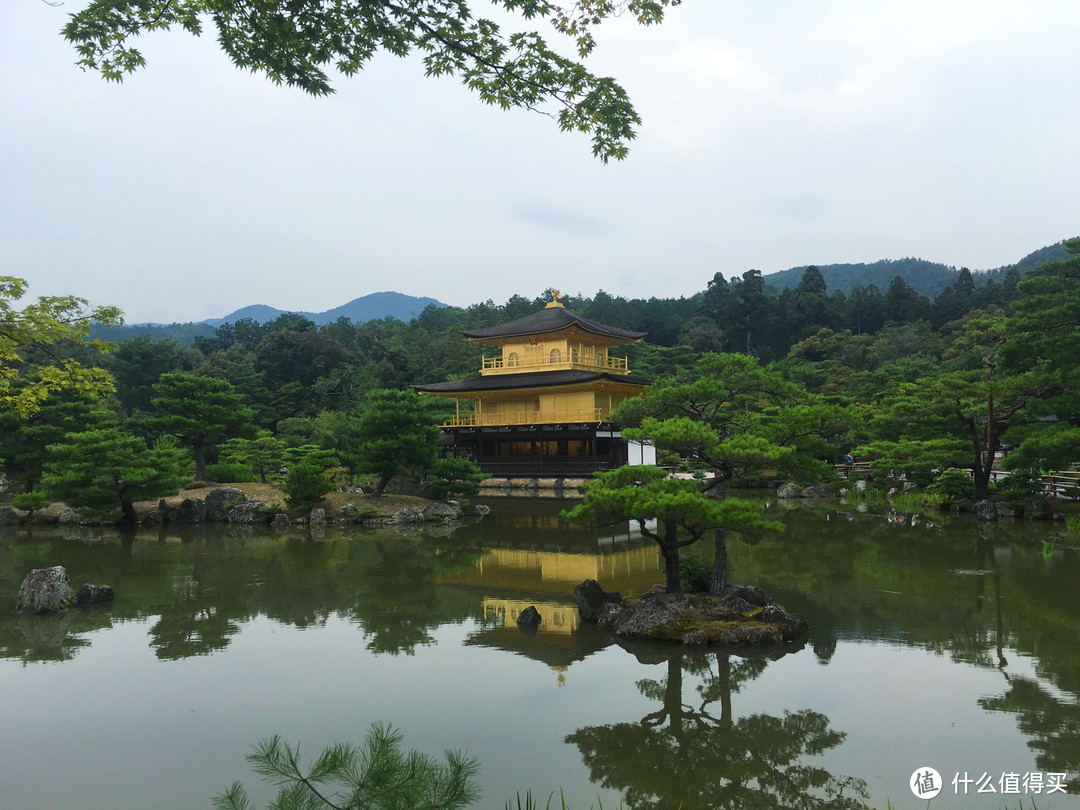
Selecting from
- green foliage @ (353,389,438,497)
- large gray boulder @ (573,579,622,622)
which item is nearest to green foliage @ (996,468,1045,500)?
large gray boulder @ (573,579,622,622)

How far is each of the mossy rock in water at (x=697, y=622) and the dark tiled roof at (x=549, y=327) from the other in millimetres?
22085

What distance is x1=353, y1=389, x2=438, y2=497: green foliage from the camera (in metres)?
19.8

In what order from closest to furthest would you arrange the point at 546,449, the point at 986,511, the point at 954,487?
the point at 986,511 → the point at 954,487 → the point at 546,449

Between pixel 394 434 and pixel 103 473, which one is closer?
pixel 103 473

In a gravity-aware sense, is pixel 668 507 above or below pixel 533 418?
below

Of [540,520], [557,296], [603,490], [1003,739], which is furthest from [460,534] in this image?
[557,296]

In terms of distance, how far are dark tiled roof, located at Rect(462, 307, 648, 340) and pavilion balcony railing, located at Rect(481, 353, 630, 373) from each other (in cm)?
117

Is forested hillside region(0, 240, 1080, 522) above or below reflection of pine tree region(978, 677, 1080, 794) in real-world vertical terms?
above

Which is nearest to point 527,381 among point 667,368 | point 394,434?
point 394,434

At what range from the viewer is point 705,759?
5387 millimetres

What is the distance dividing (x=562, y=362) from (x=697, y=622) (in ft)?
75.1

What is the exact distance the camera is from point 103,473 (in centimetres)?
1808

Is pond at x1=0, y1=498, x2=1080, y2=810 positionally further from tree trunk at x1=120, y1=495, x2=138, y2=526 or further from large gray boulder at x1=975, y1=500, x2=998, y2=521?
tree trunk at x1=120, y1=495, x2=138, y2=526

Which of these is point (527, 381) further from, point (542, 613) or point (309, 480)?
point (542, 613)
